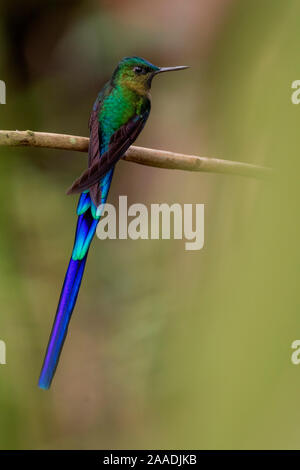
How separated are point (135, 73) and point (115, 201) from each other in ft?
0.39

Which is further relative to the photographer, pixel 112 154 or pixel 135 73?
pixel 135 73

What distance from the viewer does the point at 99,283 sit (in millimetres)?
563

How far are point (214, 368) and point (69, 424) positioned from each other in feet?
1.45

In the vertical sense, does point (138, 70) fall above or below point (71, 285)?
above

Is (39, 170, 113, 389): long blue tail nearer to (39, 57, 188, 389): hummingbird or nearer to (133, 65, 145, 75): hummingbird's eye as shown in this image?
(39, 57, 188, 389): hummingbird

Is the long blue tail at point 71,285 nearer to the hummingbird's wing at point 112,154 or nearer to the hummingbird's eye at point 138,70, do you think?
the hummingbird's wing at point 112,154

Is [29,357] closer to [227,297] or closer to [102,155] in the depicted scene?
[102,155]

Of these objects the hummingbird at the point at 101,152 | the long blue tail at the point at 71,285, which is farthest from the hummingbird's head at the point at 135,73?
the long blue tail at the point at 71,285

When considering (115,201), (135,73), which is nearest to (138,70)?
(135,73)

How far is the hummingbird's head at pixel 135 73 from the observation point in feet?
1.44

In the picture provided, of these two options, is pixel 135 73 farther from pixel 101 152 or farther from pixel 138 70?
pixel 101 152

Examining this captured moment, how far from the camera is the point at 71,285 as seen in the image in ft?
1.14

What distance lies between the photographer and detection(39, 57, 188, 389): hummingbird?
258mm

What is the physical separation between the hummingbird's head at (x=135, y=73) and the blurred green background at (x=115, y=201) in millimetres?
34
